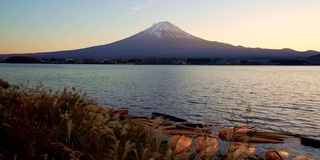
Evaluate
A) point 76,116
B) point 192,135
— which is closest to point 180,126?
point 192,135

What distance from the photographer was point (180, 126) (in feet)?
52.4

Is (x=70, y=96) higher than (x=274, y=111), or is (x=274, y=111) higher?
(x=70, y=96)

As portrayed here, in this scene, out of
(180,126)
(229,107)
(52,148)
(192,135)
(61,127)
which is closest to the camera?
(52,148)

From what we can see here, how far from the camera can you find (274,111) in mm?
28078

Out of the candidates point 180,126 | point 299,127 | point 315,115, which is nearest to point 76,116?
point 180,126

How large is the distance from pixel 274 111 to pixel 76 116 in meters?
24.2

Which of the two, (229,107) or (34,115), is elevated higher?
(34,115)

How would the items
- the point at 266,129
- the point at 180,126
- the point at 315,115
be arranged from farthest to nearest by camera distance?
1. the point at 315,115
2. the point at 266,129
3. the point at 180,126

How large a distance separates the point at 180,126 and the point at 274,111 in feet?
50.6

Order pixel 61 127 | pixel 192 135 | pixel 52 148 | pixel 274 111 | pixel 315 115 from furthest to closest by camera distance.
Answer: pixel 274 111, pixel 315 115, pixel 192 135, pixel 61 127, pixel 52 148

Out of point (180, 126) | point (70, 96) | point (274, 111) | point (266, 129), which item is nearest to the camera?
point (70, 96)

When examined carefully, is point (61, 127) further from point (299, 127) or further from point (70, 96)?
point (299, 127)

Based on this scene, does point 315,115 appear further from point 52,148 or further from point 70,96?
point 52,148

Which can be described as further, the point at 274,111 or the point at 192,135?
the point at 274,111
